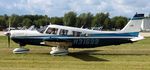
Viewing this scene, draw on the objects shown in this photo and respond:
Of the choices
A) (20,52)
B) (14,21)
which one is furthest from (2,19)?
(20,52)

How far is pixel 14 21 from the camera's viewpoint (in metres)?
147

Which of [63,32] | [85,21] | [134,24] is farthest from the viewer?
[85,21]

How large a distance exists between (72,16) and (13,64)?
116 m

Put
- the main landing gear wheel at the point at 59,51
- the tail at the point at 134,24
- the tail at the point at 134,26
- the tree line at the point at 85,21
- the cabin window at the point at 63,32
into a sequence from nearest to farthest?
the main landing gear wheel at the point at 59,51 → the cabin window at the point at 63,32 → the tail at the point at 134,26 → the tail at the point at 134,24 → the tree line at the point at 85,21

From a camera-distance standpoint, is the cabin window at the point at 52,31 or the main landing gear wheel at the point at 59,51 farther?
the cabin window at the point at 52,31

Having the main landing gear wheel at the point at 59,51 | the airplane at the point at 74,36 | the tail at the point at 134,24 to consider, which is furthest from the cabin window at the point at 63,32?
the tail at the point at 134,24

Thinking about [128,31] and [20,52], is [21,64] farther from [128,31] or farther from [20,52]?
[128,31]

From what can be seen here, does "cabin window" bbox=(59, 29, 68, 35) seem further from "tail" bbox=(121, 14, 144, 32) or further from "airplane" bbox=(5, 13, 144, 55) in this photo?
"tail" bbox=(121, 14, 144, 32)

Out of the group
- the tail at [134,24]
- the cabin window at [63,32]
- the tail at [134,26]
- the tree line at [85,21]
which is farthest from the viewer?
the tree line at [85,21]

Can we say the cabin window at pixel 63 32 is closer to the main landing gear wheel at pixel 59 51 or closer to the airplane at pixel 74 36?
the airplane at pixel 74 36

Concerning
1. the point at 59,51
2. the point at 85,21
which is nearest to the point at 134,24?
the point at 59,51

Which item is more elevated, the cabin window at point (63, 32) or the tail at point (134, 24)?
the tail at point (134, 24)

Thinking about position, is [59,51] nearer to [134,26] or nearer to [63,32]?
[63,32]

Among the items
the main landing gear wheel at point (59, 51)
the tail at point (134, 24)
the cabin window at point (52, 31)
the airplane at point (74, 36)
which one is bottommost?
the main landing gear wheel at point (59, 51)
